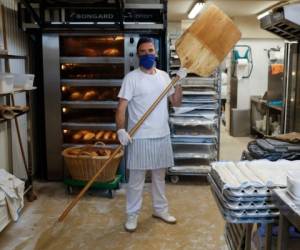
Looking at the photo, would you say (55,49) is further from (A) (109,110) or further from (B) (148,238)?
(B) (148,238)

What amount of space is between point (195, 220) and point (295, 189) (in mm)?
1964

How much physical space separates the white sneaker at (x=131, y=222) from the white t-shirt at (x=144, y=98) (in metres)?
0.65

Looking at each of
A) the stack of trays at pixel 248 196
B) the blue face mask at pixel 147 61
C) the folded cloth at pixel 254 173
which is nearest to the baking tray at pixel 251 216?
the stack of trays at pixel 248 196

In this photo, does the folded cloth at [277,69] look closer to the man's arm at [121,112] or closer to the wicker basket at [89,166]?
the wicker basket at [89,166]

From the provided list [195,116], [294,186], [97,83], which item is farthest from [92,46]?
[294,186]

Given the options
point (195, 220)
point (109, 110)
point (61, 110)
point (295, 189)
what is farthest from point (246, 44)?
point (295, 189)

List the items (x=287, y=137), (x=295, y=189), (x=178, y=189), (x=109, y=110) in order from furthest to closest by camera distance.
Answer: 1. (x=109, y=110)
2. (x=178, y=189)
3. (x=287, y=137)
4. (x=295, y=189)

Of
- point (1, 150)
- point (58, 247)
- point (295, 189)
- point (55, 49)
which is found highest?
point (55, 49)

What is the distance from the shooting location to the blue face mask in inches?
119

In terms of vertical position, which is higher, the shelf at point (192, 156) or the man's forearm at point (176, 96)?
the man's forearm at point (176, 96)

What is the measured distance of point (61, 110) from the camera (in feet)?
13.7

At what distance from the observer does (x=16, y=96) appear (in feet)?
12.7

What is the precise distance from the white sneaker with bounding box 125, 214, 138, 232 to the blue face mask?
4.00ft

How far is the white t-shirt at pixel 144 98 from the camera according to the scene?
3.01m
